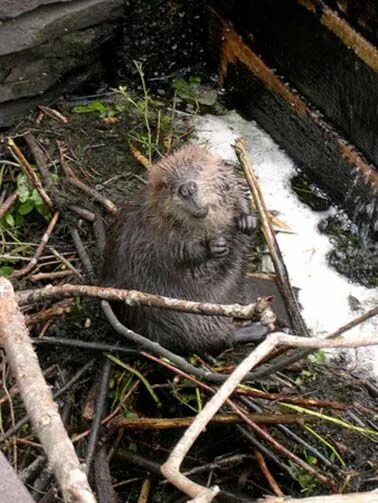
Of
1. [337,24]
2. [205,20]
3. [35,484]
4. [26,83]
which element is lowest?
[35,484]

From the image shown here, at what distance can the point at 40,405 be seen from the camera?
2127 millimetres

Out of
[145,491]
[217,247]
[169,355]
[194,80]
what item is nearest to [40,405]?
[169,355]

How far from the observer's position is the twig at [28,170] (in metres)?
4.29

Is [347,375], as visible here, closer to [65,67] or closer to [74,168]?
[74,168]

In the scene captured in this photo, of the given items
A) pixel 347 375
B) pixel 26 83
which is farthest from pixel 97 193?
pixel 347 375

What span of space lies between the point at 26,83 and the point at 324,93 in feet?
4.31

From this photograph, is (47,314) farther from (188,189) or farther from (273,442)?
(273,442)

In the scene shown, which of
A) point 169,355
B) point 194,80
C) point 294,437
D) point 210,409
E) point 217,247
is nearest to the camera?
point 210,409

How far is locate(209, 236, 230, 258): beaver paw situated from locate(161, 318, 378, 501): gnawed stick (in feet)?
4.62

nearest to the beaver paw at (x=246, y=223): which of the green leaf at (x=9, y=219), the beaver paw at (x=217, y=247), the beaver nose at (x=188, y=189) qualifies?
the beaver paw at (x=217, y=247)

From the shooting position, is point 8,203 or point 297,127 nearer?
point 8,203

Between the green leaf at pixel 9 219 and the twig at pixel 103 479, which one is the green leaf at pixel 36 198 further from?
the twig at pixel 103 479

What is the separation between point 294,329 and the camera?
396 cm

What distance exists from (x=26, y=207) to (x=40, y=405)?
2.29 m
